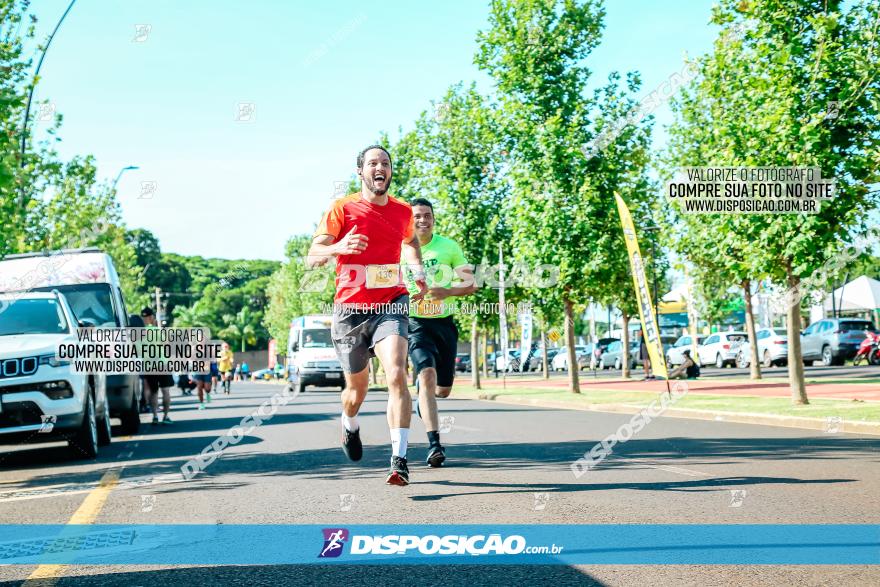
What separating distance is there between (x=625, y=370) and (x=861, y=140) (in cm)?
2391

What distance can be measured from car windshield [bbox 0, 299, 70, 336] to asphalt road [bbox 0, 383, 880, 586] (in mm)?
1617

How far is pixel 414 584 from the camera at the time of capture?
4438 millimetres

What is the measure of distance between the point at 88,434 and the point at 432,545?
25.0 feet

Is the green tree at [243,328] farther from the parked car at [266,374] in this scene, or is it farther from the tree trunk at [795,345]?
the tree trunk at [795,345]

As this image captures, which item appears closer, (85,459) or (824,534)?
(824,534)

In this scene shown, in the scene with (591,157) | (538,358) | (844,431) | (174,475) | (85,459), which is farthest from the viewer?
(538,358)

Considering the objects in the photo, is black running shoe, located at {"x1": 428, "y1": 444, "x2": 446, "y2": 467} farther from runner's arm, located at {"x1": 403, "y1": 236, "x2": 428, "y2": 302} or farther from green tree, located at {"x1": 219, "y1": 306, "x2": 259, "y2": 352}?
green tree, located at {"x1": 219, "y1": 306, "x2": 259, "y2": 352}

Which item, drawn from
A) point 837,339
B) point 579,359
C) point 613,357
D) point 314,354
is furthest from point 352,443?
point 579,359

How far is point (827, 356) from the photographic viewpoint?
3816 centimetres

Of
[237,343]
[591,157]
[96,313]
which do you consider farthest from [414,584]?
[237,343]

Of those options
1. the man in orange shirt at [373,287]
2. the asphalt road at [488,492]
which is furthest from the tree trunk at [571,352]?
the man in orange shirt at [373,287]

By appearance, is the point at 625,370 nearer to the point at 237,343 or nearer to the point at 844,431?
the point at 844,431

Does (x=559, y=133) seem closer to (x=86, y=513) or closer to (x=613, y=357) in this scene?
(x=86, y=513)

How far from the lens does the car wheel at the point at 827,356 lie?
124 feet
